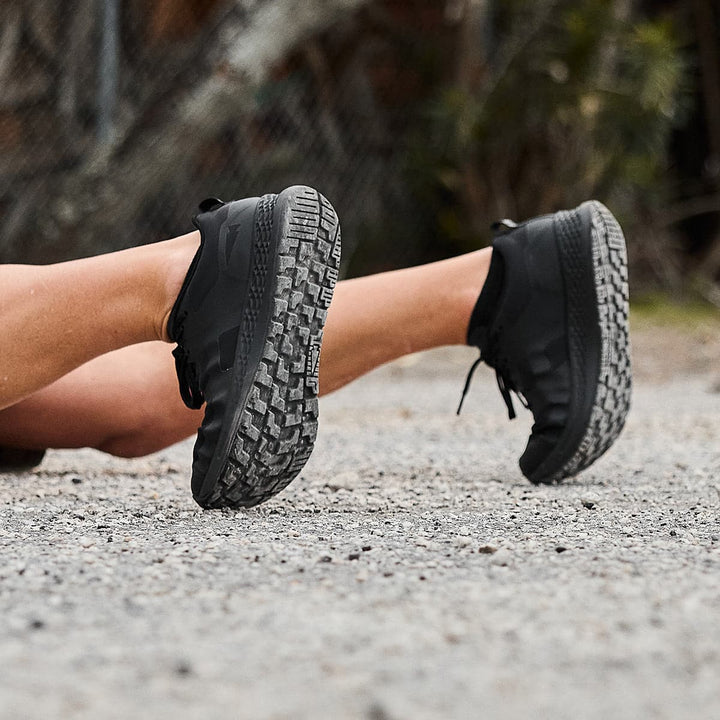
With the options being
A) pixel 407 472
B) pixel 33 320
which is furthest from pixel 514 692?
pixel 407 472

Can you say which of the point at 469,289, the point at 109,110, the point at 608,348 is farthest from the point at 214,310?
the point at 109,110

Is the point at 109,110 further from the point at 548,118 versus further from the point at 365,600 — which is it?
the point at 365,600

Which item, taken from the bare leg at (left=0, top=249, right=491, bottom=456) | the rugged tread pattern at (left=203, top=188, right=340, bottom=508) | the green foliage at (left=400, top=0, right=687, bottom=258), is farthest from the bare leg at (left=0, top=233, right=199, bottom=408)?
the green foliage at (left=400, top=0, right=687, bottom=258)

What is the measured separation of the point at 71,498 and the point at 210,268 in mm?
397

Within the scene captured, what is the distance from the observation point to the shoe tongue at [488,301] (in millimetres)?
1482

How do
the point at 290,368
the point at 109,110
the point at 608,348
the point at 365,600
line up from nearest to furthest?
the point at 365,600 → the point at 290,368 → the point at 608,348 → the point at 109,110

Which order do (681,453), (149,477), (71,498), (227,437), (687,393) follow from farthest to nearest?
(687,393) < (681,453) < (149,477) < (71,498) < (227,437)

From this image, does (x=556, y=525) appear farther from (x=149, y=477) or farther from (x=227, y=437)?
(x=149, y=477)

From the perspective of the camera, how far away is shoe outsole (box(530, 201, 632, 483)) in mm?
1407

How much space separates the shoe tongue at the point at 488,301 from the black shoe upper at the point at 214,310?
16.0 inches

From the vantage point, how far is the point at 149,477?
1.62 metres

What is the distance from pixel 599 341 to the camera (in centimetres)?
142

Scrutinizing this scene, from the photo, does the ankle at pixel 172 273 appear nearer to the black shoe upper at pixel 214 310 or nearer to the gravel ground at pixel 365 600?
the black shoe upper at pixel 214 310

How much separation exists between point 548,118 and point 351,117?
2.80ft
